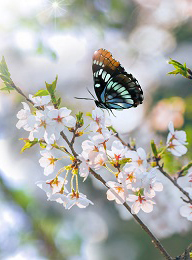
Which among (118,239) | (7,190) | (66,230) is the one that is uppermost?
(7,190)

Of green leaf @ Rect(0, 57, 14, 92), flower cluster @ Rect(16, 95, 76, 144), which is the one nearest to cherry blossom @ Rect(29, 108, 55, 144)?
flower cluster @ Rect(16, 95, 76, 144)

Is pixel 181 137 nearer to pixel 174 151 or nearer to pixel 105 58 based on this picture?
pixel 174 151

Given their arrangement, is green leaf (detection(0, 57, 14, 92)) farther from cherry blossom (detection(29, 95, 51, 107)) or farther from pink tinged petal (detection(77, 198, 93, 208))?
pink tinged petal (detection(77, 198, 93, 208))

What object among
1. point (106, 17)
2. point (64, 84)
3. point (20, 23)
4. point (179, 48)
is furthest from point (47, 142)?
point (179, 48)

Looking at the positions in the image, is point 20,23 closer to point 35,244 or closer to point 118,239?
point 35,244

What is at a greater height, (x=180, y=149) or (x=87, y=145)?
(x=87, y=145)

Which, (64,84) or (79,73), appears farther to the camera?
(79,73)

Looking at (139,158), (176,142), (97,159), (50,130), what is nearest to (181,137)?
(176,142)
